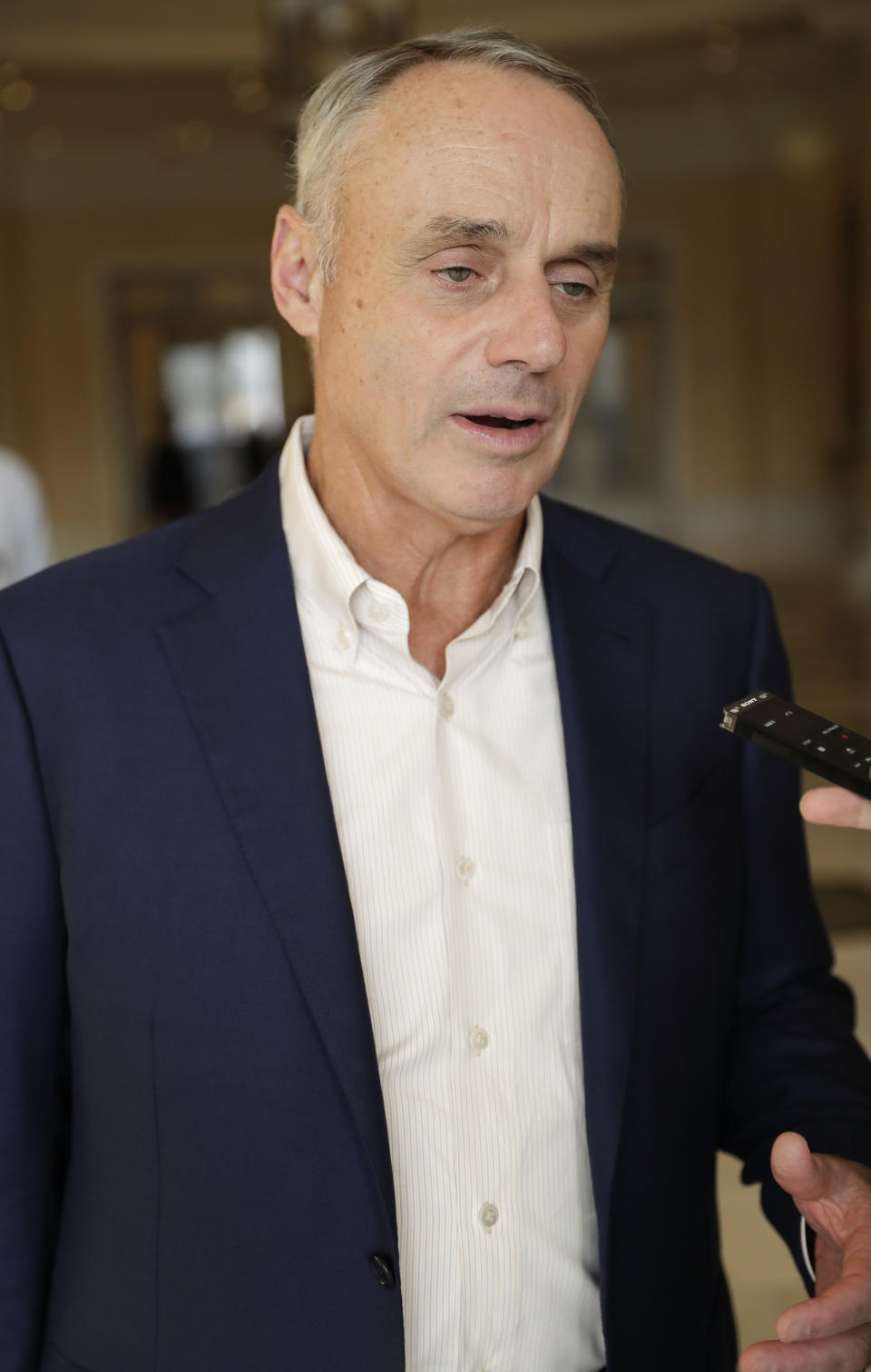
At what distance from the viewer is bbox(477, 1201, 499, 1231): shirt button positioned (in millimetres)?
1201

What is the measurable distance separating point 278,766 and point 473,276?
1.61 ft

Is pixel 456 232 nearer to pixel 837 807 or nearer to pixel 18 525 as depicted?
pixel 837 807

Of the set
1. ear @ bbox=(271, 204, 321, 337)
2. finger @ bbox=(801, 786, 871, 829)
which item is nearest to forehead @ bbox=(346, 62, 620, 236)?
ear @ bbox=(271, 204, 321, 337)

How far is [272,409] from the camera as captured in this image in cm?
1343

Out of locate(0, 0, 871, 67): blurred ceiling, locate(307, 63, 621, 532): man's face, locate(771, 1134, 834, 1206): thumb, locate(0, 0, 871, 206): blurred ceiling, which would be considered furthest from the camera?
locate(0, 0, 871, 206): blurred ceiling

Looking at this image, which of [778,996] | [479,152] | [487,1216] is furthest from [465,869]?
[479,152]

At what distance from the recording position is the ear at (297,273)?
1343 mm

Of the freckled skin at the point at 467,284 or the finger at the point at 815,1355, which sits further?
the freckled skin at the point at 467,284

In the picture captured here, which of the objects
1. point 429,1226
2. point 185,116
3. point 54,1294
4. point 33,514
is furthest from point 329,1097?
point 185,116

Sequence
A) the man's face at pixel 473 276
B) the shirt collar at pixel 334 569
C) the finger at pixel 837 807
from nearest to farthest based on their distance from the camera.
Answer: the finger at pixel 837 807 < the man's face at pixel 473 276 < the shirt collar at pixel 334 569

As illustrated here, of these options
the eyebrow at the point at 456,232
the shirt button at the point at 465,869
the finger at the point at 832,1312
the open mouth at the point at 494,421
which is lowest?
the finger at the point at 832,1312

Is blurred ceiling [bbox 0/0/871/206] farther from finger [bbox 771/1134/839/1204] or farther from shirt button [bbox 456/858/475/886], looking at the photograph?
finger [bbox 771/1134/839/1204]

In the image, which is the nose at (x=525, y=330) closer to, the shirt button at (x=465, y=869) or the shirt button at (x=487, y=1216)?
the shirt button at (x=465, y=869)

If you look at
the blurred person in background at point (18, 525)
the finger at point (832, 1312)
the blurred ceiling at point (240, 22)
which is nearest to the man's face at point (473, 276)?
the finger at point (832, 1312)
